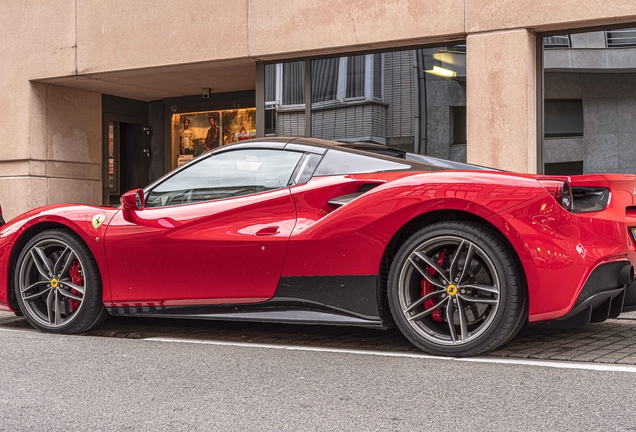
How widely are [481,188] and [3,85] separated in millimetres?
10552

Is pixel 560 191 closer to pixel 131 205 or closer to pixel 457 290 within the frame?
pixel 457 290

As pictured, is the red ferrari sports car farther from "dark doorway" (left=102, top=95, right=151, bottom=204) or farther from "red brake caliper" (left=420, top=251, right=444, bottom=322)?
"dark doorway" (left=102, top=95, right=151, bottom=204)

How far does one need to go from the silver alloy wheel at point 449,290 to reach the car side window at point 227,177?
1069 mm

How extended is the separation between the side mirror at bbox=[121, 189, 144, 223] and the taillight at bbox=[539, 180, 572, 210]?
2719mm

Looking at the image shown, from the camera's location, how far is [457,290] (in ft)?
15.0

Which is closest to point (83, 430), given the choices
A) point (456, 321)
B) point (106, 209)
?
point (456, 321)

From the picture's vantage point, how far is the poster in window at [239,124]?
13.7 meters

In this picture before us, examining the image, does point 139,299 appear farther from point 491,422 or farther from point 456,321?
point 491,422

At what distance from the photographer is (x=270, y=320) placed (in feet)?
16.6

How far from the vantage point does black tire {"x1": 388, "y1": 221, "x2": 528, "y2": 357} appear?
175 inches

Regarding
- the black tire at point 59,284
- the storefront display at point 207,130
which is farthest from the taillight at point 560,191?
the storefront display at point 207,130

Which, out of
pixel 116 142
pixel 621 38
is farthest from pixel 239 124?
pixel 621 38

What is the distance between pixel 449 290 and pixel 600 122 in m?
5.68

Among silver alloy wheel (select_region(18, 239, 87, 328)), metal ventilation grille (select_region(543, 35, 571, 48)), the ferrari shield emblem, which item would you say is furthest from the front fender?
metal ventilation grille (select_region(543, 35, 571, 48))
